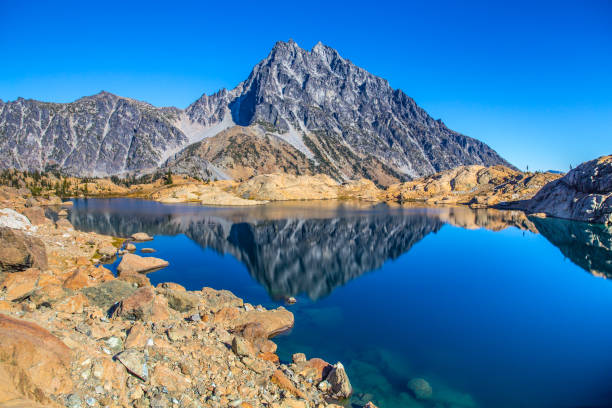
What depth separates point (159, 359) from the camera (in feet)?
44.8

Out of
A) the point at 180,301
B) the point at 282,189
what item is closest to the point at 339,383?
the point at 180,301

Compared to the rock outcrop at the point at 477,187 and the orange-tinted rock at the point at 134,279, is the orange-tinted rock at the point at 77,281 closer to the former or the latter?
the orange-tinted rock at the point at 134,279

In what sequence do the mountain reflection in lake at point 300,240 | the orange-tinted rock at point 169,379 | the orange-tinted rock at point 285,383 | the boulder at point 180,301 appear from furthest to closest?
the mountain reflection in lake at point 300,240 → the boulder at point 180,301 → the orange-tinted rock at point 285,383 → the orange-tinted rock at point 169,379

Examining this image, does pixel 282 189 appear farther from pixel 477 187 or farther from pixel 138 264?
pixel 138 264

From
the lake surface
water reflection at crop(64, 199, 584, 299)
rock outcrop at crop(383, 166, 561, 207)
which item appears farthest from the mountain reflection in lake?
rock outcrop at crop(383, 166, 561, 207)

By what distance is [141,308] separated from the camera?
1780cm

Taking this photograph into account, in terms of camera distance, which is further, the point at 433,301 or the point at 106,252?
the point at 106,252

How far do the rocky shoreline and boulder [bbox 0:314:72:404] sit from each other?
27 millimetres

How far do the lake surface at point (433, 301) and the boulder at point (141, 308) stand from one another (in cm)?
756

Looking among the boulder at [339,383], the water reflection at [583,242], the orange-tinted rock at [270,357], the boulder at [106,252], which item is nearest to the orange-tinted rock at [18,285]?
the orange-tinted rock at [270,357]

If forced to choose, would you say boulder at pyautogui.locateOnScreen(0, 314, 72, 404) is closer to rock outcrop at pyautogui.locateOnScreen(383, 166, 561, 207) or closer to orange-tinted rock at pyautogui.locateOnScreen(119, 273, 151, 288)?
orange-tinted rock at pyautogui.locateOnScreen(119, 273, 151, 288)

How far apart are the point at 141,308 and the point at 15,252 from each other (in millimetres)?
11510

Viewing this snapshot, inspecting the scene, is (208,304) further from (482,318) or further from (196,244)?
(196,244)

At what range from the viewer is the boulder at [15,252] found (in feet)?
69.9
